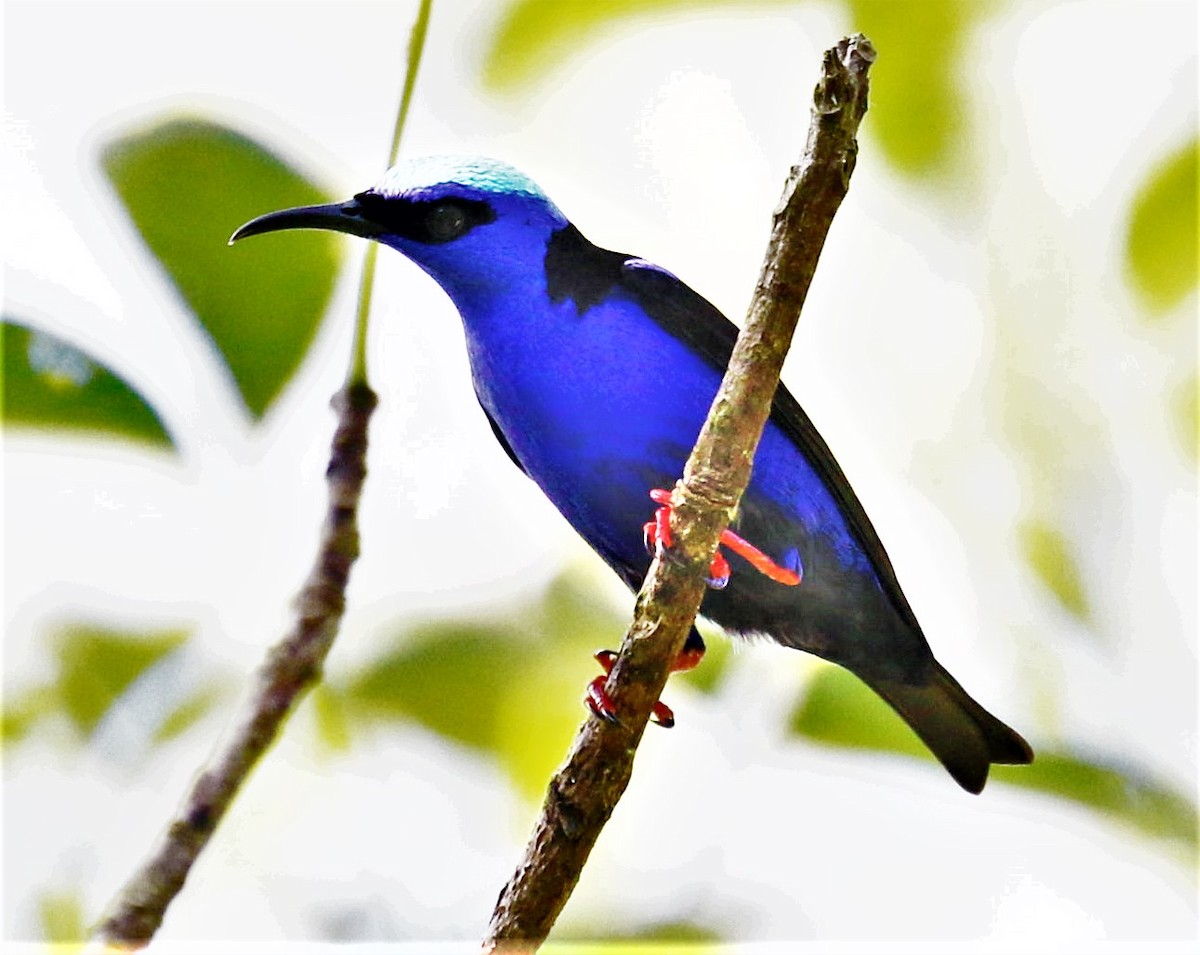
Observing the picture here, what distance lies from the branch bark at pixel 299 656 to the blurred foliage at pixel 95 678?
3.2 inches

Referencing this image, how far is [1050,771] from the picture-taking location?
5.59 ft

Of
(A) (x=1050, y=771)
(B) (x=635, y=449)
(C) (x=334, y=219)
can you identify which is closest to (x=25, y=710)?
(C) (x=334, y=219)

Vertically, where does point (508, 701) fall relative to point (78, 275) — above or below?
below

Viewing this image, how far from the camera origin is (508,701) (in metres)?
1.76

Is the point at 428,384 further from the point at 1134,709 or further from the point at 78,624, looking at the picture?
the point at 1134,709

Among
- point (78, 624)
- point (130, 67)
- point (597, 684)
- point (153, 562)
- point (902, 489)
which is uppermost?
point (130, 67)

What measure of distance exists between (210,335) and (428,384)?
1.00ft

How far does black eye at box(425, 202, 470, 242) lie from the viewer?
1531 mm

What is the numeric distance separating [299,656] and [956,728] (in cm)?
86

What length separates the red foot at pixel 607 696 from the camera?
4.24 feet

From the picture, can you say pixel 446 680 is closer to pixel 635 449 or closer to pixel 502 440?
pixel 502 440

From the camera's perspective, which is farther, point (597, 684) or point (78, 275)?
point (78, 275)

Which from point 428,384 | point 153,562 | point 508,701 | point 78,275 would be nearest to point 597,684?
point 508,701

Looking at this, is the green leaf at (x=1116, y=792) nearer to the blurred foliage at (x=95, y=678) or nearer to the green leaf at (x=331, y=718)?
the green leaf at (x=331, y=718)
